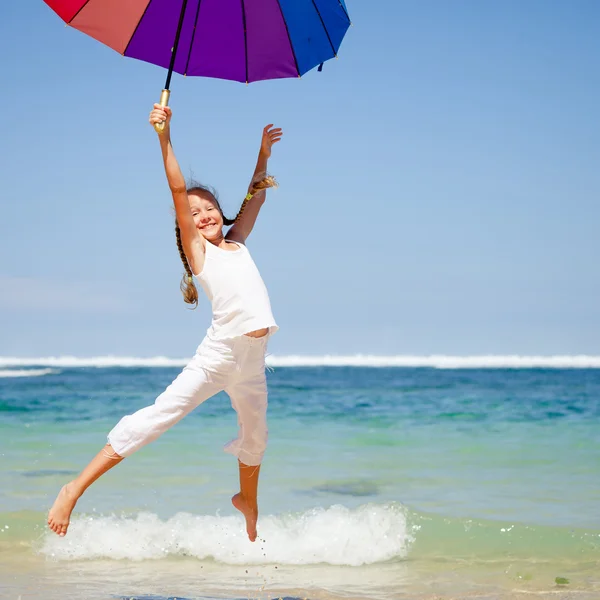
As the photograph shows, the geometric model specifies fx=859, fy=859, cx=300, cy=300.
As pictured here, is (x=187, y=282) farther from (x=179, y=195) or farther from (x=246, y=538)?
(x=246, y=538)

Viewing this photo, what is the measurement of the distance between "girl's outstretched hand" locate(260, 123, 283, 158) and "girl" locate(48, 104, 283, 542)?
1.65ft

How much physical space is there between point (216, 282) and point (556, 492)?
4905 millimetres

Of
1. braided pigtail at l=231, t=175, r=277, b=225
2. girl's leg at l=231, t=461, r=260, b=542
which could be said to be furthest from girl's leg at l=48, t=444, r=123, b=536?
braided pigtail at l=231, t=175, r=277, b=225

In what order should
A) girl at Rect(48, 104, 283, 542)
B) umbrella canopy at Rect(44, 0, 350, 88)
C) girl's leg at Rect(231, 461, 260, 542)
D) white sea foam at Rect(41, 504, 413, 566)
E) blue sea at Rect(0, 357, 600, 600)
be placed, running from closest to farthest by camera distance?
girl at Rect(48, 104, 283, 542) → umbrella canopy at Rect(44, 0, 350, 88) → girl's leg at Rect(231, 461, 260, 542) → blue sea at Rect(0, 357, 600, 600) → white sea foam at Rect(41, 504, 413, 566)

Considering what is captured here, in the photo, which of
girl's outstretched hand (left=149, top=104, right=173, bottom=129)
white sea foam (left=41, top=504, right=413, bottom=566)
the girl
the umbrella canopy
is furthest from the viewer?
white sea foam (left=41, top=504, right=413, bottom=566)

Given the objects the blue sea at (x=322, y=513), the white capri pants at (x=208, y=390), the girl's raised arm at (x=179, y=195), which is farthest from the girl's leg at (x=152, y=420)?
the blue sea at (x=322, y=513)

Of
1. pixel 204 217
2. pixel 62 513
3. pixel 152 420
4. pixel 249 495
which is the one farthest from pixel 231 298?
pixel 62 513

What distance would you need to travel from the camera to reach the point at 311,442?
1096cm

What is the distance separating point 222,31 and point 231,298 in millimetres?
1532

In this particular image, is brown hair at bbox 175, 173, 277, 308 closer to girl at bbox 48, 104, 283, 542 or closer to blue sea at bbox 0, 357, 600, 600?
girl at bbox 48, 104, 283, 542

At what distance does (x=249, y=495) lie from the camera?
15.9ft

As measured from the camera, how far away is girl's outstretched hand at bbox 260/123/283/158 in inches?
194

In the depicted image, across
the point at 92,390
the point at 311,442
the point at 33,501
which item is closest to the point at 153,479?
the point at 33,501

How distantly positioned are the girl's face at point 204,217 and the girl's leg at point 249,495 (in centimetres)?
130
